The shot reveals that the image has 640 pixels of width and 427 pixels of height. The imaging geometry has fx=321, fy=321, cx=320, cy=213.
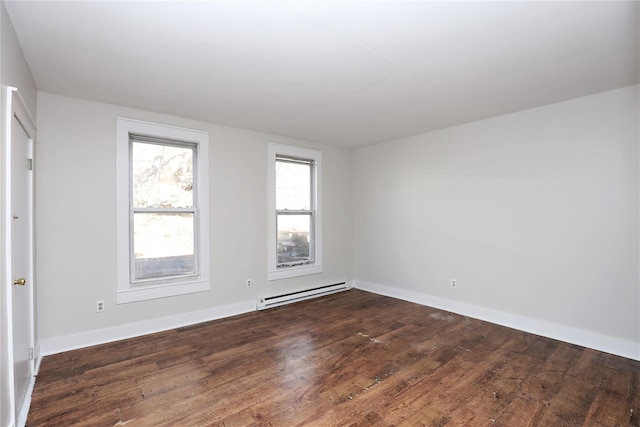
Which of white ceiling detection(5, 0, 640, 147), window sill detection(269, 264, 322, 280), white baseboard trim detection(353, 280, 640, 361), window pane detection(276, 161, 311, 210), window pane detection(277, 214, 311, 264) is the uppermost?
white ceiling detection(5, 0, 640, 147)

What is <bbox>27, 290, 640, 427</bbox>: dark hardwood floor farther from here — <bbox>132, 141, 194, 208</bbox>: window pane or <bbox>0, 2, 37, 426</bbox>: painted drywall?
<bbox>132, 141, 194, 208</bbox>: window pane

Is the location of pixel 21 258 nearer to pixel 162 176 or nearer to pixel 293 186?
pixel 162 176

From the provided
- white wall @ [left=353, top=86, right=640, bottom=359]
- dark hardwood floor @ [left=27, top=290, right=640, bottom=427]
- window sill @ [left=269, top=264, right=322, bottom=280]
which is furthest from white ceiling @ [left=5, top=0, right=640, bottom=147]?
dark hardwood floor @ [left=27, top=290, right=640, bottom=427]

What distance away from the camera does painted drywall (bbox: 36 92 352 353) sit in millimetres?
3035

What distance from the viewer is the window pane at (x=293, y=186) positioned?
485 cm

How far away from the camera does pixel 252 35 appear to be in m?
2.09

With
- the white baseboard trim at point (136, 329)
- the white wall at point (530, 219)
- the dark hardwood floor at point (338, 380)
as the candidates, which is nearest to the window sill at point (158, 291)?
the white baseboard trim at point (136, 329)

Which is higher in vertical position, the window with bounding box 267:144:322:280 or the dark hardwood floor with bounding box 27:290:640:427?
the window with bounding box 267:144:322:280

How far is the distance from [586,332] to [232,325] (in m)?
3.73

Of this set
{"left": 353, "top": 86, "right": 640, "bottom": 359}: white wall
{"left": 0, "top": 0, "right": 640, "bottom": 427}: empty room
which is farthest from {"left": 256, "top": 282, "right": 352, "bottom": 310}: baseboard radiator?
{"left": 353, "top": 86, "right": 640, "bottom": 359}: white wall

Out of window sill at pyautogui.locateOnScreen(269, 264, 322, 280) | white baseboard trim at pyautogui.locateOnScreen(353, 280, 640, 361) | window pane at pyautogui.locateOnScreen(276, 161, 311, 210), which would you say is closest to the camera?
white baseboard trim at pyautogui.locateOnScreen(353, 280, 640, 361)

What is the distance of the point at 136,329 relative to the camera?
137 inches

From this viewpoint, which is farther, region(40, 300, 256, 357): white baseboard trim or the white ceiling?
region(40, 300, 256, 357): white baseboard trim

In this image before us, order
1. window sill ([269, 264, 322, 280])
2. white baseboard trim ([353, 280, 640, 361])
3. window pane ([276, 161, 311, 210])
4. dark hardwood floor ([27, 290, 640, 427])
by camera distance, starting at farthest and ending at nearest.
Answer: window pane ([276, 161, 311, 210]) < window sill ([269, 264, 322, 280]) < white baseboard trim ([353, 280, 640, 361]) < dark hardwood floor ([27, 290, 640, 427])
